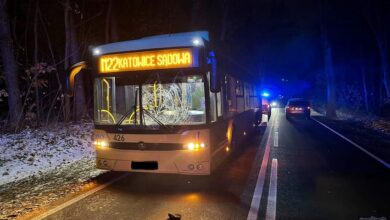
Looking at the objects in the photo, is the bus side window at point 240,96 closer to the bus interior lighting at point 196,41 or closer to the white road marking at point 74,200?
the bus interior lighting at point 196,41

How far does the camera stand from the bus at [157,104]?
705cm

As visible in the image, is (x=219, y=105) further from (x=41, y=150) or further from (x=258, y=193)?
(x=41, y=150)

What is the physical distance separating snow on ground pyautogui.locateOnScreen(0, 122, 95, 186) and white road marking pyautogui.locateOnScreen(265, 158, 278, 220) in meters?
5.92

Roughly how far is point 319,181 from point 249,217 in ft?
9.74

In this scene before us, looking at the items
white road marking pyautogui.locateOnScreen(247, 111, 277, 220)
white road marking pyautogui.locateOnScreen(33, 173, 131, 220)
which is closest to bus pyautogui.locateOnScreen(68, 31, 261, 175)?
white road marking pyautogui.locateOnScreen(33, 173, 131, 220)

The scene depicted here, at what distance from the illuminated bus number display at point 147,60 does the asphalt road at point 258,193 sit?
255 cm

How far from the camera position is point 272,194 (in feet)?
22.0

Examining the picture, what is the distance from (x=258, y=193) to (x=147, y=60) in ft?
11.4

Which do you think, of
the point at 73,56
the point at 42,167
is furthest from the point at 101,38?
the point at 42,167

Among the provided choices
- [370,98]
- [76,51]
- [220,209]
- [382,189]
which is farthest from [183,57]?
[370,98]

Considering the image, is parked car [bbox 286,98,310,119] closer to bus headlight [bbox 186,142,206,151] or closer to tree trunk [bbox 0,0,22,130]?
tree trunk [bbox 0,0,22,130]

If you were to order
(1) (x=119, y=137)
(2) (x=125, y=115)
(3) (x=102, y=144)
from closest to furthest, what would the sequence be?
1. (1) (x=119, y=137)
2. (2) (x=125, y=115)
3. (3) (x=102, y=144)

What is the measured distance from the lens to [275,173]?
8508 millimetres

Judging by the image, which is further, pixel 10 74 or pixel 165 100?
pixel 10 74
